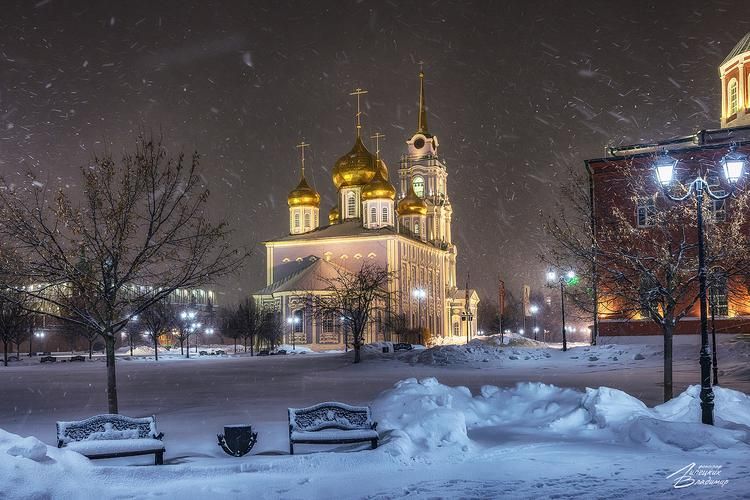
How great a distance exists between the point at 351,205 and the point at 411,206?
657 centimetres

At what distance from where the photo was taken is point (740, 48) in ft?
160

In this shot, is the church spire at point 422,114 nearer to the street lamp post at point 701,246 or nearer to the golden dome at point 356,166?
the golden dome at point 356,166

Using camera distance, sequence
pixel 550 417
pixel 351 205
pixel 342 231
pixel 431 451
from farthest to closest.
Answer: pixel 351 205 → pixel 342 231 → pixel 550 417 → pixel 431 451

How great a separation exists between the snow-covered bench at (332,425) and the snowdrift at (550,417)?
1.57ft

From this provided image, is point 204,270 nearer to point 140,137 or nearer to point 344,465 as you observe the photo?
point 140,137

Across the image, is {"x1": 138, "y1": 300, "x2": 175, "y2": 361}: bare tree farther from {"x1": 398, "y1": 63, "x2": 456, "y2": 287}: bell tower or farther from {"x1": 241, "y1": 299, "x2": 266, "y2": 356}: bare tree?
{"x1": 398, "y1": 63, "x2": 456, "y2": 287}: bell tower

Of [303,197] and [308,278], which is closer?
[308,278]

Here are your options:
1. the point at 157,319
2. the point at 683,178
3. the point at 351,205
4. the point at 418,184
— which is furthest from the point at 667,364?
the point at 418,184

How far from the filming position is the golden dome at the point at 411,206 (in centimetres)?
8650

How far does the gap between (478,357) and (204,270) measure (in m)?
25.0

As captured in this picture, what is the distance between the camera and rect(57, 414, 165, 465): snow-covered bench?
1066cm

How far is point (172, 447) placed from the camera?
12.6 meters

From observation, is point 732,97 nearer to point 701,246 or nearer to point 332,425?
point 701,246

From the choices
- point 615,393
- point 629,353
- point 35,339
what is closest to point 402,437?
point 615,393
